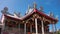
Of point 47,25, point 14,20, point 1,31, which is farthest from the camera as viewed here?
point 47,25

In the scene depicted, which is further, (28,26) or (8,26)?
(28,26)

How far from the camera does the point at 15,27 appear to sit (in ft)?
58.8

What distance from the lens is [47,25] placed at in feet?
66.3

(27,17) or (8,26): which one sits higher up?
(27,17)

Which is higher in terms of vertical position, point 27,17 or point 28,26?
point 27,17

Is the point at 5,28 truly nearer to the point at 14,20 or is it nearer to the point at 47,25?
the point at 14,20

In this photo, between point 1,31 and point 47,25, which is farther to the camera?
point 47,25

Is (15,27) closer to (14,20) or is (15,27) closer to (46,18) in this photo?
(14,20)

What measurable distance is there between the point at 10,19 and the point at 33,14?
11.2ft

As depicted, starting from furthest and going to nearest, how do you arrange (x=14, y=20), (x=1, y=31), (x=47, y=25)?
(x=47, y=25) → (x=14, y=20) → (x=1, y=31)

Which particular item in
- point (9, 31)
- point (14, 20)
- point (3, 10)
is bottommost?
point (9, 31)

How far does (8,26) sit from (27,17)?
3.03 m

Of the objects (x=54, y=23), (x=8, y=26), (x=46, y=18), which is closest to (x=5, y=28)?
(x=8, y=26)

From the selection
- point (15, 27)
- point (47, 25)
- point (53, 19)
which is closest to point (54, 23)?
point (53, 19)
